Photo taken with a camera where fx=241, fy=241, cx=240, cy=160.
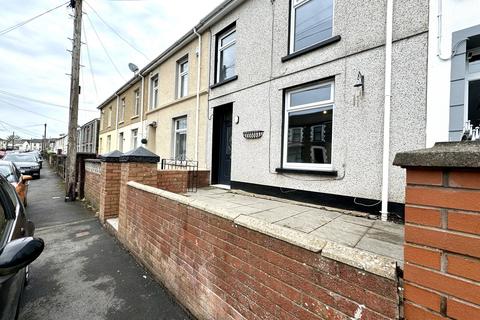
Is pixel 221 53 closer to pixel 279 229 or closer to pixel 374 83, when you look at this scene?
pixel 374 83

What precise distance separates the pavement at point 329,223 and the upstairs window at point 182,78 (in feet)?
20.3

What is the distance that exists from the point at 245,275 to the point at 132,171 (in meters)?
3.28

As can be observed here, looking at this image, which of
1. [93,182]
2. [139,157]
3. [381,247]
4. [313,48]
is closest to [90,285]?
[139,157]

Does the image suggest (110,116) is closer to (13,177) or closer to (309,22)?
(13,177)

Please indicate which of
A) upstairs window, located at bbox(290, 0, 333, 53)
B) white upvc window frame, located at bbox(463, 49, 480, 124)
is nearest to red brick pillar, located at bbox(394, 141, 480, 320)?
white upvc window frame, located at bbox(463, 49, 480, 124)

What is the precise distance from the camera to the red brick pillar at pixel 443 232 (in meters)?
0.91

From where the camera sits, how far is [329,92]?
16.2 feet

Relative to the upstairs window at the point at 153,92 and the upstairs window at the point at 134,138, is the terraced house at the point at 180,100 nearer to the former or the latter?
the upstairs window at the point at 153,92

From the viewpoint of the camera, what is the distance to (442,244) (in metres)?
0.97

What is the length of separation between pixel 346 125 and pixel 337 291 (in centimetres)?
373

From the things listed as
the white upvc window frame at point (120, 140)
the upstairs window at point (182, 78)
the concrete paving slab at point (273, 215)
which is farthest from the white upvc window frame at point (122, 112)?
the concrete paving slab at point (273, 215)

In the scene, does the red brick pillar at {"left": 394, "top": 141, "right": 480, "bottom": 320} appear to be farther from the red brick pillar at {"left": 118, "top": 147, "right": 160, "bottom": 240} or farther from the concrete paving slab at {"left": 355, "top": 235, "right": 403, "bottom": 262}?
the red brick pillar at {"left": 118, "top": 147, "right": 160, "bottom": 240}

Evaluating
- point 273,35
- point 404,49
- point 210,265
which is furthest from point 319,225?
point 273,35

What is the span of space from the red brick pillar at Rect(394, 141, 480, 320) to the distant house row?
10.2 ft
